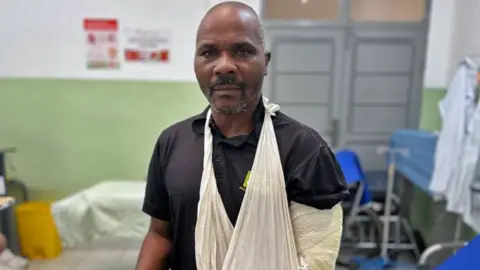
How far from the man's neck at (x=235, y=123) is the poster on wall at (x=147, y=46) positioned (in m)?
2.46

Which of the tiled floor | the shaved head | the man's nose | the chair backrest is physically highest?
the shaved head

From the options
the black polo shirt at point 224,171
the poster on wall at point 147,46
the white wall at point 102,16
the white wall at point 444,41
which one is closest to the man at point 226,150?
the black polo shirt at point 224,171

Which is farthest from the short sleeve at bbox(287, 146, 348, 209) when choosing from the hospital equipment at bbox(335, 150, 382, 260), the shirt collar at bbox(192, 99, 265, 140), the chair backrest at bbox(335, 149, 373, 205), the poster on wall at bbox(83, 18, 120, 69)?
the poster on wall at bbox(83, 18, 120, 69)

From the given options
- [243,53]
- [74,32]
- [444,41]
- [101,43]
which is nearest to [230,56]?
[243,53]

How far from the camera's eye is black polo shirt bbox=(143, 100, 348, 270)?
77cm

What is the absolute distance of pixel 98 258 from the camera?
119 inches

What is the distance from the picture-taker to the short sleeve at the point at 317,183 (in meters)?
0.76

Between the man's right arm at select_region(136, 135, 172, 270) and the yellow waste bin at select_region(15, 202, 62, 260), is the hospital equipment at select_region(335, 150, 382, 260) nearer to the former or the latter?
the man's right arm at select_region(136, 135, 172, 270)

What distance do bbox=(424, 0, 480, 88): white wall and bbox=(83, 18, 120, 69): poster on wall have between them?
8.45ft

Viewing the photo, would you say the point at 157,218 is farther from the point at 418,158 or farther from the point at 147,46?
the point at 147,46

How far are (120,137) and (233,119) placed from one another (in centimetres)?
265

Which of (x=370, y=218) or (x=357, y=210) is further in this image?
(x=370, y=218)

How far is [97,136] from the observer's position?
329cm

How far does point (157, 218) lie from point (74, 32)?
8.88 feet
